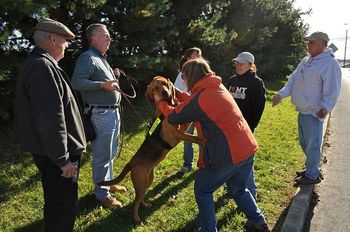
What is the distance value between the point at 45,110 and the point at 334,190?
4672 mm

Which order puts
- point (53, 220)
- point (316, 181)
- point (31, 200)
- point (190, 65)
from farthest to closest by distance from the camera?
point (316, 181), point (31, 200), point (190, 65), point (53, 220)

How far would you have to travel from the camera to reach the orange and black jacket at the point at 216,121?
3.54 metres

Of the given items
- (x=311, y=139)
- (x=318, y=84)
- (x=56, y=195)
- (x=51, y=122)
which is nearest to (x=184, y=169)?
(x=311, y=139)

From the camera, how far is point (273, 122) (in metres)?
10.8

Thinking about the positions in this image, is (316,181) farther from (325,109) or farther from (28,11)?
(28,11)

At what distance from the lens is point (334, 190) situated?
5.99 metres

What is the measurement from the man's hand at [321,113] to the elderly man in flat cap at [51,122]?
11.2ft

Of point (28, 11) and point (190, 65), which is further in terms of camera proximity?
point (28, 11)

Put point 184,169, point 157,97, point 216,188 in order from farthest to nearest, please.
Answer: point 184,169, point 157,97, point 216,188

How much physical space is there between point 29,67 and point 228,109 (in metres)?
1.72

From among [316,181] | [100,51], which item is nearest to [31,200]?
[100,51]

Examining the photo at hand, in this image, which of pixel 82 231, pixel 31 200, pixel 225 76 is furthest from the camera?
pixel 225 76

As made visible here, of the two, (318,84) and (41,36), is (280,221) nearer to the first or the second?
(318,84)

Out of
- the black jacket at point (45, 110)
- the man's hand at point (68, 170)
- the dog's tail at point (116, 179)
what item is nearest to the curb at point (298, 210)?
the dog's tail at point (116, 179)
